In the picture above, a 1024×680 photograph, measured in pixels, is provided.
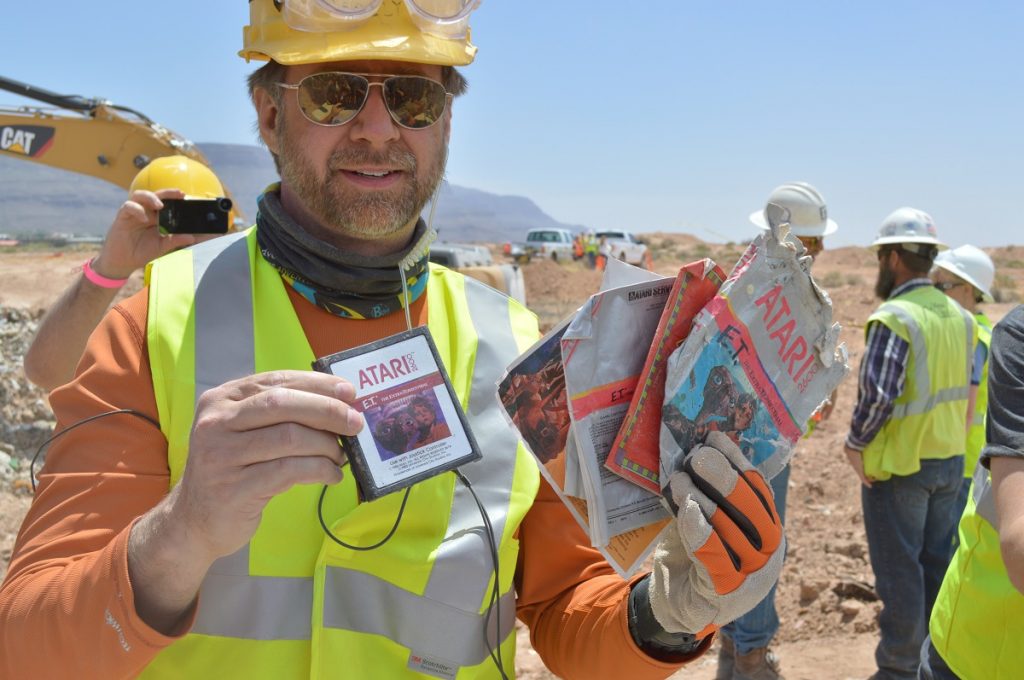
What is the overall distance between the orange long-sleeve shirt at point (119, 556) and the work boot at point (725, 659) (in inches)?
140

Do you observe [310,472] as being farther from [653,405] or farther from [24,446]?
[24,446]

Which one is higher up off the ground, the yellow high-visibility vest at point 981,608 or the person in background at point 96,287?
the person in background at point 96,287

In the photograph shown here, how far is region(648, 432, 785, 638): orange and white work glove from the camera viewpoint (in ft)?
5.23

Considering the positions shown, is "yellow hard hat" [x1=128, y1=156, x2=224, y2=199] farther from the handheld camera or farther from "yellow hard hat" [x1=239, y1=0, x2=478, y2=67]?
"yellow hard hat" [x1=239, y1=0, x2=478, y2=67]

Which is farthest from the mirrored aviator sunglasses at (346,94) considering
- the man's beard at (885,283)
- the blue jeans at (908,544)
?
the man's beard at (885,283)

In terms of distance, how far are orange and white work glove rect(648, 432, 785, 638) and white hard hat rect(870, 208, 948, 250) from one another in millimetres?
4128

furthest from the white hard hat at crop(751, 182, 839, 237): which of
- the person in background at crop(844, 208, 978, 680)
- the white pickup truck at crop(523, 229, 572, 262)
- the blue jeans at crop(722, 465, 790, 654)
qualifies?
the white pickup truck at crop(523, 229, 572, 262)

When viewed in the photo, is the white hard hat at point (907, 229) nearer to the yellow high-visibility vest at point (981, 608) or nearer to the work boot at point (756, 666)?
the work boot at point (756, 666)

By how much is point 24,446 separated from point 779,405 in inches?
386

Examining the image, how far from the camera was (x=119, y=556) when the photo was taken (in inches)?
55.9

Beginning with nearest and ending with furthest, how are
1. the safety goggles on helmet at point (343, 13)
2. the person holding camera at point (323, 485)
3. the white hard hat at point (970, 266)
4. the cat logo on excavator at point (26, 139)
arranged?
the person holding camera at point (323, 485) → the safety goggles on helmet at point (343, 13) → the white hard hat at point (970, 266) → the cat logo on excavator at point (26, 139)

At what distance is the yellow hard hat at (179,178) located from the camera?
14.1 ft

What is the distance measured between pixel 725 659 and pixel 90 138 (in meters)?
7.93

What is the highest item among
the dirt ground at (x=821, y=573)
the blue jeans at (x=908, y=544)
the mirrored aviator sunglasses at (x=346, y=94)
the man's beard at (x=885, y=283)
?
→ the mirrored aviator sunglasses at (x=346, y=94)
